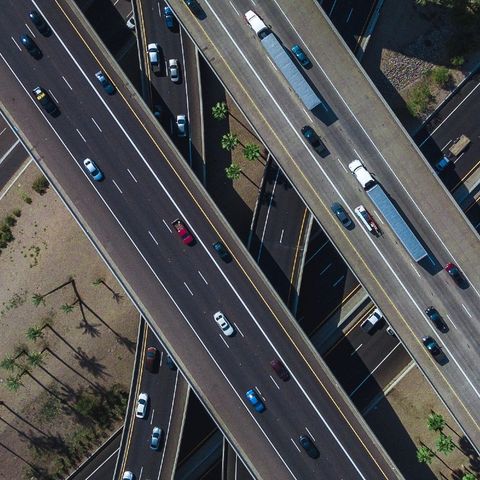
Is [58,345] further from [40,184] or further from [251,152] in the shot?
[251,152]

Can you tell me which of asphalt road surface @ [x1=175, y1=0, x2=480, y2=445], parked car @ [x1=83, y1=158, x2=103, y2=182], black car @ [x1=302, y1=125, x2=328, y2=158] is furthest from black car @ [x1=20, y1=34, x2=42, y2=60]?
black car @ [x1=302, y1=125, x2=328, y2=158]

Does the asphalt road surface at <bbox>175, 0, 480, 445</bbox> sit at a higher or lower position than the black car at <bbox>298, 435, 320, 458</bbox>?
higher

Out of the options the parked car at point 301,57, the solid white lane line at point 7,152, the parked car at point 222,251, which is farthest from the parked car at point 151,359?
the parked car at point 301,57

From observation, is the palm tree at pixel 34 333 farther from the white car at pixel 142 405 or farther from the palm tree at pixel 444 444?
the palm tree at pixel 444 444

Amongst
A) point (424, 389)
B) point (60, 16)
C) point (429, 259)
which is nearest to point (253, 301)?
point (429, 259)

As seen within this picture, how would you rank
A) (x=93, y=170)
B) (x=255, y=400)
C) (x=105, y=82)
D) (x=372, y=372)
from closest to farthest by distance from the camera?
(x=255, y=400), (x=93, y=170), (x=105, y=82), (x=372, y=372)

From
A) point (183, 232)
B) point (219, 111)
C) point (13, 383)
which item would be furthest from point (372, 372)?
point (13, 383)

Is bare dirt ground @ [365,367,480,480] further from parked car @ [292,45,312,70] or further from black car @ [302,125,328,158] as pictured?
parked car @ [292,45,312,70]
